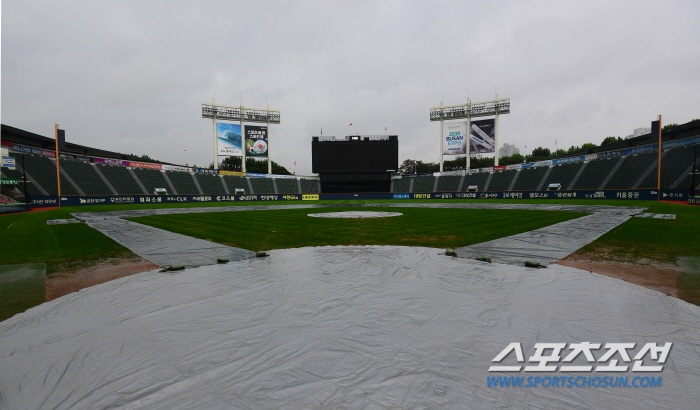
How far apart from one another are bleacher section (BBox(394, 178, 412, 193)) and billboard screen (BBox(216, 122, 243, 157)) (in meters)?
29.3

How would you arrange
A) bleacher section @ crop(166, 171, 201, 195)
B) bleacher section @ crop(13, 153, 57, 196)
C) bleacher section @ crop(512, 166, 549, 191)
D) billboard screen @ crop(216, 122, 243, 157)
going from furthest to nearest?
billboard screen @ crop(216, 122, 243, 157) < bleacher section @ crop(166, 171, 201, 195) < bleacher section @ crop(512, 166, 549, 191) < bleacher section @ crop(13, 153, 57, 196)

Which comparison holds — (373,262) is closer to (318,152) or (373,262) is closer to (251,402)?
(251,402)

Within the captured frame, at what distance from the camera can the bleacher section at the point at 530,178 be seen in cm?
4138

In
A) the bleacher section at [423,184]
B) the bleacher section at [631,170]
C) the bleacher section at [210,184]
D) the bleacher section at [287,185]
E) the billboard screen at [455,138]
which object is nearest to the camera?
the bleacher section at [631,170]

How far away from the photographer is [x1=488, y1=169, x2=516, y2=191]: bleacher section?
44416 millimetres

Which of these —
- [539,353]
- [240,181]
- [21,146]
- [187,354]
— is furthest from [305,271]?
[240,181]

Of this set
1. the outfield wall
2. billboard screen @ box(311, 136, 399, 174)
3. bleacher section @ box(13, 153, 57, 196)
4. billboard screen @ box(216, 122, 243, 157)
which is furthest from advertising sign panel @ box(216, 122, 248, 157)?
bleacher section @ box(13, 153, 57, 196)

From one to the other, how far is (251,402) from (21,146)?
4799cm

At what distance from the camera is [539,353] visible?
2.44 meters

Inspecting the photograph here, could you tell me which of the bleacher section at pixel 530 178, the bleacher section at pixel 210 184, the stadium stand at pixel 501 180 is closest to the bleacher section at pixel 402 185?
the stadium stand at pixel 501 180

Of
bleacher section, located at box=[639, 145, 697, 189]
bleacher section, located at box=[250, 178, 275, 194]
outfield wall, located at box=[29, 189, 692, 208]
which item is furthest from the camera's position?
bleacher section, located at box=[250, 178, 275, 194]

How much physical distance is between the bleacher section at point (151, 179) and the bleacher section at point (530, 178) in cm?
5230

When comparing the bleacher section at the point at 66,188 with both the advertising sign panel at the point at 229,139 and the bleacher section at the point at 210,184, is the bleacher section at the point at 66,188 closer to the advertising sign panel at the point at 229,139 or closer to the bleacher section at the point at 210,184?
the bleacher section at the point at 210,184

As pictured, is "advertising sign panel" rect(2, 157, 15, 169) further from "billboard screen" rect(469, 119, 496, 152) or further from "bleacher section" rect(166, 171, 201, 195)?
"billboard screen" rect(469, 119, 496, 152)
